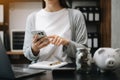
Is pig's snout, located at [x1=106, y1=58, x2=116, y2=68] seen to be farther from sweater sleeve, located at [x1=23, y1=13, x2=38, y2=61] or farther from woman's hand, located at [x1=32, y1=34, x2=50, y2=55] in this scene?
sweater sleeve, located at [x1=23, y1=13, x2=38, y2=61]

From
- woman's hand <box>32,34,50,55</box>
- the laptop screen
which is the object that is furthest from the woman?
the laptop screen

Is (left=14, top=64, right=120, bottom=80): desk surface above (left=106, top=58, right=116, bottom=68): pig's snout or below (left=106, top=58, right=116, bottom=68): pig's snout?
below

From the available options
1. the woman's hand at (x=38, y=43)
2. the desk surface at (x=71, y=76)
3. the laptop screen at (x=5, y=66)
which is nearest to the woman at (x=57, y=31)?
the woman's hand at (x=38, y=43)

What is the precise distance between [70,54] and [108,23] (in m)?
1.56

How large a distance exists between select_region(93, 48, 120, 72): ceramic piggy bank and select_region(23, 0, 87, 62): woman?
40 cm

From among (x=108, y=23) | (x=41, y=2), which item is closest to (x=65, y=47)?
(x=108, y=23)

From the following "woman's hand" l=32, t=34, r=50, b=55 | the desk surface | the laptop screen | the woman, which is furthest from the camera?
the woman

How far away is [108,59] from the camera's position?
126 cm

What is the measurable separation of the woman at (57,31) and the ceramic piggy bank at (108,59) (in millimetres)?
398

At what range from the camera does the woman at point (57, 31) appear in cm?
175

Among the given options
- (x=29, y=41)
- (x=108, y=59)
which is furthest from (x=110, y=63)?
(x=29, y=41)

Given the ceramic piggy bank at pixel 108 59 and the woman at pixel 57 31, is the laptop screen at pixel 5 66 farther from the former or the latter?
the woman at pixel 57 31

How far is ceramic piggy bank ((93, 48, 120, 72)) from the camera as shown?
4.14 feet

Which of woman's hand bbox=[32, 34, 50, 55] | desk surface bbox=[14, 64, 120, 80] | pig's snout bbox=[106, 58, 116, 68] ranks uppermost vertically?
woman's hand bbox=[32, 34, 50, 55]
